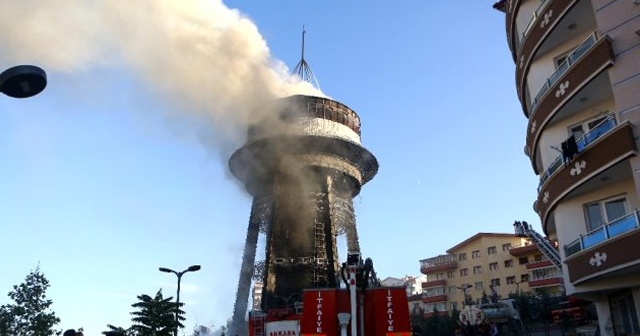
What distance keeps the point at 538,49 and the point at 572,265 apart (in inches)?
316

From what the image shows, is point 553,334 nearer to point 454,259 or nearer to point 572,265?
point 572,265

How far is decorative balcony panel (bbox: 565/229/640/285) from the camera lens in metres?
15.2

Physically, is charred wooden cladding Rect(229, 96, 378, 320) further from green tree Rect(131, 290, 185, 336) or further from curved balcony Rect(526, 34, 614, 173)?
curved balcony Rect(526, 34, 614, 173)

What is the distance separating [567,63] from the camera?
62.1ft

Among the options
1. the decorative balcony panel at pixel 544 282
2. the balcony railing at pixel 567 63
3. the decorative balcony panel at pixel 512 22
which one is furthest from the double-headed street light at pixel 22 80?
the decorative balcony panel at pixel 544 282

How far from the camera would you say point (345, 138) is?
60781 millimetres

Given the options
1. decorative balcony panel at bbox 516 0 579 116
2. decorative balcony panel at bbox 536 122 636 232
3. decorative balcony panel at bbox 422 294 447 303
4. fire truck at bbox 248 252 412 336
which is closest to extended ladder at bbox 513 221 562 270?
decorative balcony panel at bbox 536 122 636 232

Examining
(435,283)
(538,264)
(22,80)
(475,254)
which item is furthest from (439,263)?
(22,80)

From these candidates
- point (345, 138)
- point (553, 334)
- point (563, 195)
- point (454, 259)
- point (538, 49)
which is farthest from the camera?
point (454, 259)

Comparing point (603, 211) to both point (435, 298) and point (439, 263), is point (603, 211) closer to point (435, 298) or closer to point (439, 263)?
point (435, 298)

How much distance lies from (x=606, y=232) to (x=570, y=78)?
5.29m

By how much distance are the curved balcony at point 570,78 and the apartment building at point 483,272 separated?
45.0 m

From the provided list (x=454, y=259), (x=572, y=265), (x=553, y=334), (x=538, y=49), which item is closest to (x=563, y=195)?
(x=572, y=265)

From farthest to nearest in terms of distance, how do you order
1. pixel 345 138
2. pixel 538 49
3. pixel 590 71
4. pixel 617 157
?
pixel 345 138
pixel 538 49
pixel 590 71
pixel 617 157
